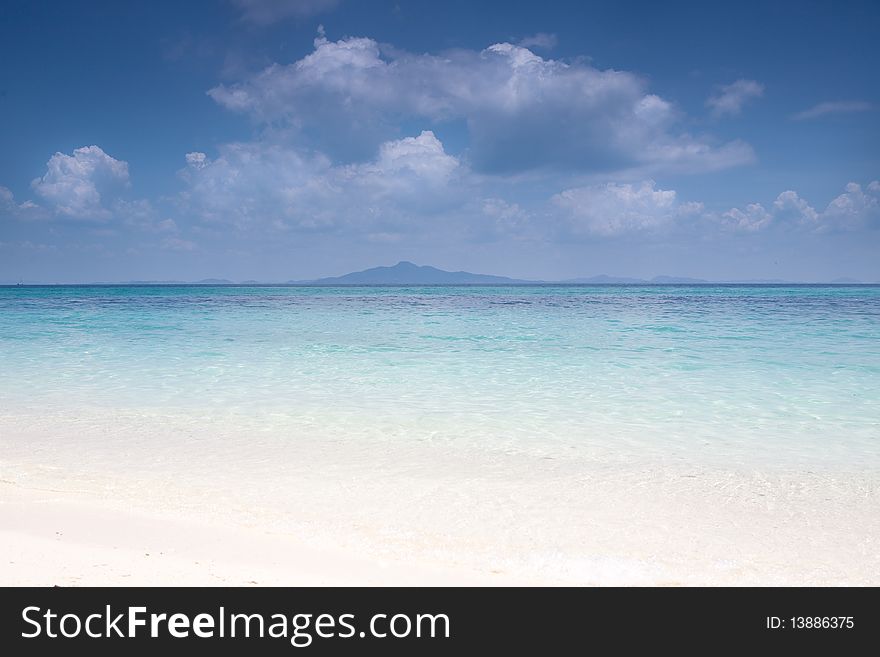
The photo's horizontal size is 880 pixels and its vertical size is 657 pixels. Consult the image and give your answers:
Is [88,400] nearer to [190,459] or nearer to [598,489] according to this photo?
[190,459]

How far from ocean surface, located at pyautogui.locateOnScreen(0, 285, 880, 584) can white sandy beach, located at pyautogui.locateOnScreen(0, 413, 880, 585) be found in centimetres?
3

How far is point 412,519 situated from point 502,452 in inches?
81.0

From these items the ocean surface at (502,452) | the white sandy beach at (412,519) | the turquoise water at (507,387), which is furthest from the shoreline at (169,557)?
the turquoise water at (507,387)

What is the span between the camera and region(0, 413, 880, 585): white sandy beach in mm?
3377

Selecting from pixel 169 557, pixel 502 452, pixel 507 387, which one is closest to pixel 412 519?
pixel 169 557

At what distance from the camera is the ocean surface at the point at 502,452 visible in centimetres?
393

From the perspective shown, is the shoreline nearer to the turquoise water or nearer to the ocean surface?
the ocean surface

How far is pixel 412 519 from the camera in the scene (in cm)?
433

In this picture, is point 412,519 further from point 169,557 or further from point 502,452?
point 502,452

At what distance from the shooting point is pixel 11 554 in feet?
10.6

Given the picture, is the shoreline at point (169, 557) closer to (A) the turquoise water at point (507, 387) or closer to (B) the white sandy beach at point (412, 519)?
(B) the white sandy beach at point (412, 519)

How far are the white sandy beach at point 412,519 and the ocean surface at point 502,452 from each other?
3 centimetres
